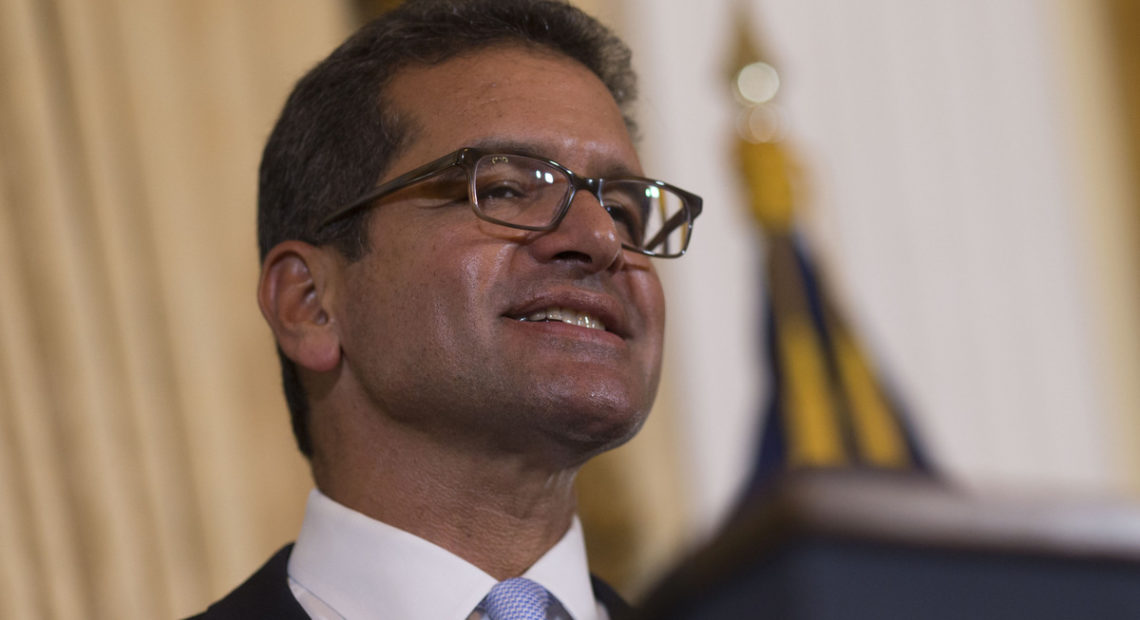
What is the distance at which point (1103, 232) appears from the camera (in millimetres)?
5371

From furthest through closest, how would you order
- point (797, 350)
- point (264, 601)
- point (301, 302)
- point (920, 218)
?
point (920, 218) < point (797, 350) < point (301, 302) < point (264, 601)

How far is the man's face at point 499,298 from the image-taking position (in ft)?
5.56

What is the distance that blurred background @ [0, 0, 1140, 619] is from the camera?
2768mm

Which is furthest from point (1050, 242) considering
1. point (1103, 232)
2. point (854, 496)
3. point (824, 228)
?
point (854, 496)

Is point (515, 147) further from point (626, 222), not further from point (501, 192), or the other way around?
point (626, 222)

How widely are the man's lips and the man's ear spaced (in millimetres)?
351

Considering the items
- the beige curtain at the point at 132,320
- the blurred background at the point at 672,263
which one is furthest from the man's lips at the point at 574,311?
the beige curtain at the point at 132,320

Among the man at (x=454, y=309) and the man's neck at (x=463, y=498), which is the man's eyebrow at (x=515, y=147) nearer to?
the man at (x=454, y=309)

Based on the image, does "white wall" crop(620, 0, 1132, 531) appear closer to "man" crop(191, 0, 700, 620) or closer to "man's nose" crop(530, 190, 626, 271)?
"man" crop(191, 0, 700, 620)

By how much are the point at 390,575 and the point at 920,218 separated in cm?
382

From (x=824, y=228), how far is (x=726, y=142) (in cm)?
63

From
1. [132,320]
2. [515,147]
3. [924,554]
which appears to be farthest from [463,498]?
[132,320]

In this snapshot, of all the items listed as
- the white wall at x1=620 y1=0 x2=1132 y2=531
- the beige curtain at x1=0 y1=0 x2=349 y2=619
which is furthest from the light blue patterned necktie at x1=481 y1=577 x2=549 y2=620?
the white wall at x1=620 y1=0 x2=1132 y2=531

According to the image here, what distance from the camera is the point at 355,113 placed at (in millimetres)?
1984
